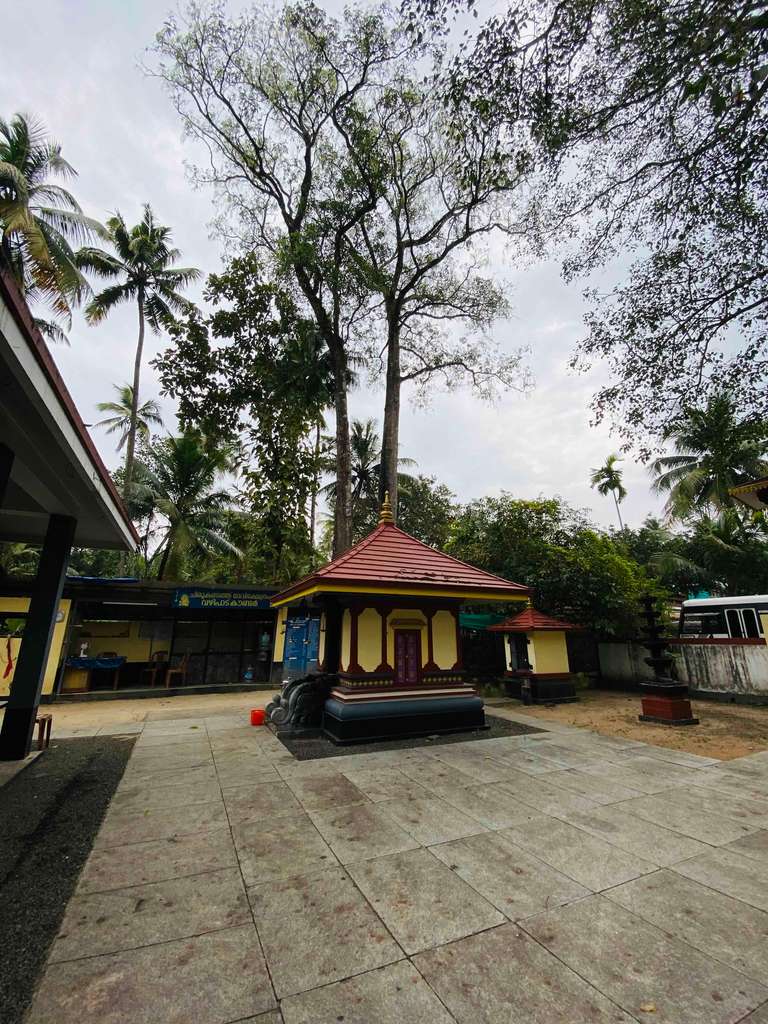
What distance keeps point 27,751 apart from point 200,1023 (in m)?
6.39

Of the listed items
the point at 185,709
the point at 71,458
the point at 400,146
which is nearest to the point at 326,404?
the point at 400,146

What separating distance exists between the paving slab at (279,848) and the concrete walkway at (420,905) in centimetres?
2

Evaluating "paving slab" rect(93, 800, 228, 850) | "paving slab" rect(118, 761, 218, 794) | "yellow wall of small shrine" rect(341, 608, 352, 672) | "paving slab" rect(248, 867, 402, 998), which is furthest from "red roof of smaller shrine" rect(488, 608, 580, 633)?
"paving slab" rect(248, 867, 402, 998)

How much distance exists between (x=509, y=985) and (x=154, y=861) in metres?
2.84

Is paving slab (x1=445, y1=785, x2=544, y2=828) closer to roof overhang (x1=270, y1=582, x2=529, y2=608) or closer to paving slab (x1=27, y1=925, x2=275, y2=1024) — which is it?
paving slab (x1=27, y1=925, x2=275, y2=1024)

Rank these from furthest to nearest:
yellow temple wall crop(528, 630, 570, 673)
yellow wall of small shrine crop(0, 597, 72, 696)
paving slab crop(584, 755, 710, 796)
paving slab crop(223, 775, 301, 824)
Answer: yellow temple wall crop(528, 630, 570, 673) → yellow wall of small shrine crop(0, 597, 72, 696) → paving slab crop(584, 755, 710, 796) → paving slab crop(223, 775, 301, 824)

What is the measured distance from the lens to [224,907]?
2863 millimetres

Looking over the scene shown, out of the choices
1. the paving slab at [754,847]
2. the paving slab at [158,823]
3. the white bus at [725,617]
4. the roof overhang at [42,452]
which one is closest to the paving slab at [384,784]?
the paving slab at [158,823]

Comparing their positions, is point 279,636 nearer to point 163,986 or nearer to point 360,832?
point 360,832

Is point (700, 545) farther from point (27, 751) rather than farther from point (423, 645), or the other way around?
point (27, 751)

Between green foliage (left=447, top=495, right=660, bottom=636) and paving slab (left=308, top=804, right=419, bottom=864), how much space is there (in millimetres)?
11299

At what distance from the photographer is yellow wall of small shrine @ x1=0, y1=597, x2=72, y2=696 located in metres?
10.8

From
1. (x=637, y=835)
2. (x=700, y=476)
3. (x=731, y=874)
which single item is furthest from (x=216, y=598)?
(x=700, y=476)

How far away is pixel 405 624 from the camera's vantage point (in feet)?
26.6
